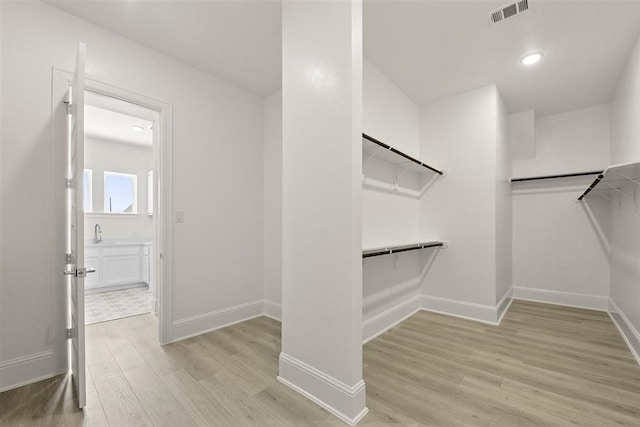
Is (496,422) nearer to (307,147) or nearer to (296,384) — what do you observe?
(296,384)

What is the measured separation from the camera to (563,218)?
3857 mm

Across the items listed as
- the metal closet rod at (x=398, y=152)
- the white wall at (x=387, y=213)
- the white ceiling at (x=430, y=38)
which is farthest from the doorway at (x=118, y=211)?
the metal closet rod at (x=398, y=152)

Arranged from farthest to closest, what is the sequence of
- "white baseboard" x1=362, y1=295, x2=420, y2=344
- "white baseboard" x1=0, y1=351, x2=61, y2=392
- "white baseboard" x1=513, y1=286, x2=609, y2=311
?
1. "white baseboard" x1=513, y1=286, x2=609, y2=311
2. "white baseboard" x1=362, y1=295, x2=420, y2=344
3. "white baseboard" x1=0, y1=351, x2=61, y2=392

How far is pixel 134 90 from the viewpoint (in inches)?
96.7

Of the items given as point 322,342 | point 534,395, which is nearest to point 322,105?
point 322,342

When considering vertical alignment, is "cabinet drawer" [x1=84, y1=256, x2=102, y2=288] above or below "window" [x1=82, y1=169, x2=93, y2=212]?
below

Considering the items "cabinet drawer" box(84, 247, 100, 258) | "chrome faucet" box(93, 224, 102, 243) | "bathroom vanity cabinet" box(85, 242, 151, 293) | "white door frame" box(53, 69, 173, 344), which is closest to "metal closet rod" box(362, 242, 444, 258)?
"white door frame" box(53, 69, 173, 344)

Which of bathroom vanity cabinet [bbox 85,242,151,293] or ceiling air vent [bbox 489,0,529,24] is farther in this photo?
bathroom vanity cabinet [bbox 85,242,151,293]

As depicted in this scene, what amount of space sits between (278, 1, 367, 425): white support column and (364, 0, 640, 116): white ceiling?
63 cm

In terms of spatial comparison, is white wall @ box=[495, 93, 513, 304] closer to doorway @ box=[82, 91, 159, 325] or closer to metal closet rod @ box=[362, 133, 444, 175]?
metal closet rod @ box=[362, 133, 444, 175]

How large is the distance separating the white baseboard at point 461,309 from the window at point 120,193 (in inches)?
219

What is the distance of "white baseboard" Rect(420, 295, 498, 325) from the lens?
3082 mm

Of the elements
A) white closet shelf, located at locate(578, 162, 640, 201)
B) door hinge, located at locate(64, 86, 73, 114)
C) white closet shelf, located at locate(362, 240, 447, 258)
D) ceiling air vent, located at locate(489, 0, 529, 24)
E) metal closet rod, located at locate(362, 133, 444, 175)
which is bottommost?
white closet shelf, located at locate(362, 240, 447, 258)

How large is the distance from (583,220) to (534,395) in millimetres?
3076
